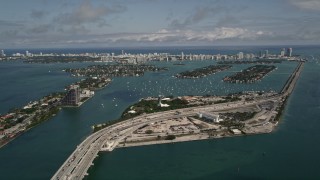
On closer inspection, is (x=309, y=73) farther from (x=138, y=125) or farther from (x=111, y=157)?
(x=111, y=157)

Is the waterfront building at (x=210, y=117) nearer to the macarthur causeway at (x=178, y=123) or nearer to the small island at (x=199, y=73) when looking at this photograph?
the macarthur causeway at (x=178, y=123)

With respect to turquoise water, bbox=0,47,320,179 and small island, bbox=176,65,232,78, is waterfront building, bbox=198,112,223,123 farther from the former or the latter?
small island, bbox=176,65,232,78

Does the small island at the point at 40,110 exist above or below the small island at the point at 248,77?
below

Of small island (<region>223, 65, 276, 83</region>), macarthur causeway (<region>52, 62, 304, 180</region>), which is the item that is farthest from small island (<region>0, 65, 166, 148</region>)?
small island (<region>223, 65, 276, 83</region>)

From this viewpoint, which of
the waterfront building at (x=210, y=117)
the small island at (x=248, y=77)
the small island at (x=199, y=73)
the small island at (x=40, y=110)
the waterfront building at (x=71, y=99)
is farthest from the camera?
the small island at (x=199, y=73)

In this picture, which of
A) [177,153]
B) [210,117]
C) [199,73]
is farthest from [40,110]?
[199,73]

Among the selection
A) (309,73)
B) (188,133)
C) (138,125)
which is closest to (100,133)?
(138,125)

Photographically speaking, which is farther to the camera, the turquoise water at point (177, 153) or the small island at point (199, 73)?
the small island at point (199, 73)

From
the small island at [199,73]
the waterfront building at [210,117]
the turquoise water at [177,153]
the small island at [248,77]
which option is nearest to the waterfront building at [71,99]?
the turquoise water at [177,153]

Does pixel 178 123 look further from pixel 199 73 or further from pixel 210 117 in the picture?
pixel 199 73
